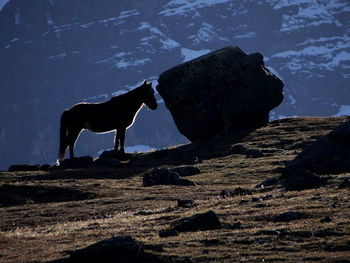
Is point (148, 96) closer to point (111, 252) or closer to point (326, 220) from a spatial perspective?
point (326, 220)

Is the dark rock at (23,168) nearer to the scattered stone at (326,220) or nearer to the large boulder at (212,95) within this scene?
the large boulder at (212,95)

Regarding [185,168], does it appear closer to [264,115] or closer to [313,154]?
[313,154]

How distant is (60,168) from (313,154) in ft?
62.4

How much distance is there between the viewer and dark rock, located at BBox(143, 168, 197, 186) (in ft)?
105

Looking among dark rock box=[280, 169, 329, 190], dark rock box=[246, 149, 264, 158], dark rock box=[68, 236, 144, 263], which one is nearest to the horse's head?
dark rock box=[246, 149, 264, 158]

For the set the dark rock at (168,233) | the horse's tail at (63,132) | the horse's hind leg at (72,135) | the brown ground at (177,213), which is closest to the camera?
the brown ground at (177,213)

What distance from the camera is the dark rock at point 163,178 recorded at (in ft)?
105

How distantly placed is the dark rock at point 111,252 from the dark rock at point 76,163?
29031 millimetres

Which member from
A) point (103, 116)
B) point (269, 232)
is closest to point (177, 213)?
point (269, 232)

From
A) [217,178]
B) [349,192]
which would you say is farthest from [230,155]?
[349,192]

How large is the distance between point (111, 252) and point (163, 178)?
18.9 m

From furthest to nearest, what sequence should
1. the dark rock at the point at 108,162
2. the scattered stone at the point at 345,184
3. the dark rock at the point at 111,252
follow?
the dark rock at the point at 108,162 → the scattered stone at the point at 345,184 → the dark rock at the point at 111,252

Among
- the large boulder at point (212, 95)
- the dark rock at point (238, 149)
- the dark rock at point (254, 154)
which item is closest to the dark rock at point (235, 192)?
the dark rock at point (254, 154)

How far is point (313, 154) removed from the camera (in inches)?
1096
